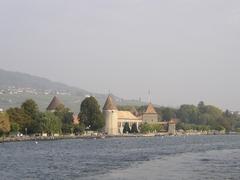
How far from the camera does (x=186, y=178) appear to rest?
3105 centimetres

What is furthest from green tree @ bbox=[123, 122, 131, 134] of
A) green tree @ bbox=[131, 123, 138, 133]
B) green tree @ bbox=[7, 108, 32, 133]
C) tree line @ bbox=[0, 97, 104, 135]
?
green tree @ bbox=[7, 108, 32, 133]

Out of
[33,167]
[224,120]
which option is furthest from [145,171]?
[224,120]

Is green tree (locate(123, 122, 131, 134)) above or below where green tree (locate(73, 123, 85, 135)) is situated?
above

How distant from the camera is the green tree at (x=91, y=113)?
112688 millimetres

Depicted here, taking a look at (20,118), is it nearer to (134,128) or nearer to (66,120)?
(66,120)

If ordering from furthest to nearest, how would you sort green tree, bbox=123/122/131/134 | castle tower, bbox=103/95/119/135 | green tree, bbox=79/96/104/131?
green tree, bbox=123/122/131/134
castle tower, bbox=103/95/119/135
green tree, bbox=79/96/104/131

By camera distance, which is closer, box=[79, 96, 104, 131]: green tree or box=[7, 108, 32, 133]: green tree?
box=[7, 108, 32, 133]: green tree

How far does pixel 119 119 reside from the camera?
148m

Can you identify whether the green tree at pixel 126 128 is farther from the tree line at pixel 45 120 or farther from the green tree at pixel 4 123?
the green tree at pixel 4 123

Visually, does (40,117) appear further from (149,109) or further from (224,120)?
(224,120)

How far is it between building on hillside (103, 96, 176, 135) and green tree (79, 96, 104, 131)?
16.4 m

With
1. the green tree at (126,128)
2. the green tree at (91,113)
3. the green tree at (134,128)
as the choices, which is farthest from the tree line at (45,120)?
the green tree at (134,128)

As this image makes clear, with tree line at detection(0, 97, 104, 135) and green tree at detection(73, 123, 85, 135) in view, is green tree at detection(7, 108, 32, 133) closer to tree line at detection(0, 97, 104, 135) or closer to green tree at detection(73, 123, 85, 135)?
tree line at detection(0, 97, 104, 135)

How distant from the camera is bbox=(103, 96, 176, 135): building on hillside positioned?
13200 centimetres
